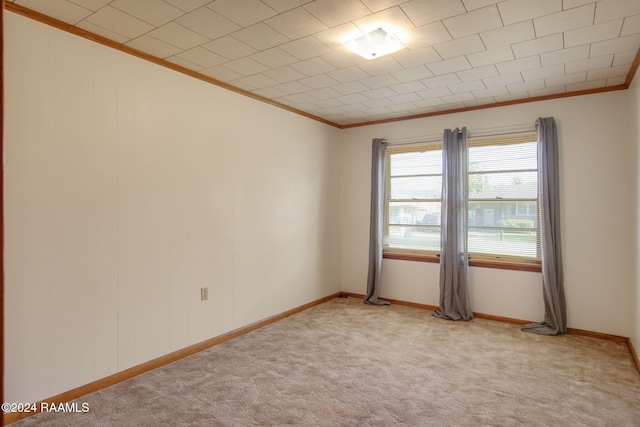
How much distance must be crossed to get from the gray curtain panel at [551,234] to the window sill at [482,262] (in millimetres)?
211

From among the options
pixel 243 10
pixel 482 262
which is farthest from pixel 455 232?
pixel 243 10

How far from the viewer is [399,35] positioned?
2.64 metres

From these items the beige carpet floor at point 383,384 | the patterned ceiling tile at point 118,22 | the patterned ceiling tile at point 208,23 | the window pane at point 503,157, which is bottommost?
the beige carpet floor at point 383,384

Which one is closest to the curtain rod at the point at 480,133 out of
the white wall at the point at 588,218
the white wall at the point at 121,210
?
the white wall at the point at 588,218

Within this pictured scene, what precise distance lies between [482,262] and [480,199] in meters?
0.77

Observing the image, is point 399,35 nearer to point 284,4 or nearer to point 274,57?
point 284,4

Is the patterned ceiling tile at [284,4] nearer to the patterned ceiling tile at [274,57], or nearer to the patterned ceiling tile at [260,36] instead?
the patterned ceiling tile at [260,36]

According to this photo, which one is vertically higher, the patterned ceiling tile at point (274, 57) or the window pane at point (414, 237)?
the patterned ceiling tile at point (274, 57)

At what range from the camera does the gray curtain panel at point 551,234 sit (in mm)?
3947

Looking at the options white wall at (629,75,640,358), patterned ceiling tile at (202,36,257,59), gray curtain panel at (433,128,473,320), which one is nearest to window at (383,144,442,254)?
gray curtain panel at (433,128,473,320)

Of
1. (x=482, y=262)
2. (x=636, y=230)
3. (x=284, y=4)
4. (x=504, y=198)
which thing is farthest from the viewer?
(x=482, y=262)

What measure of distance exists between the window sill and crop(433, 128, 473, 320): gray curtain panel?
0.63 feet

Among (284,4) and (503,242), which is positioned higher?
(284,4)

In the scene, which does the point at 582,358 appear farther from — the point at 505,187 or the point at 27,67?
the point at 27,67
